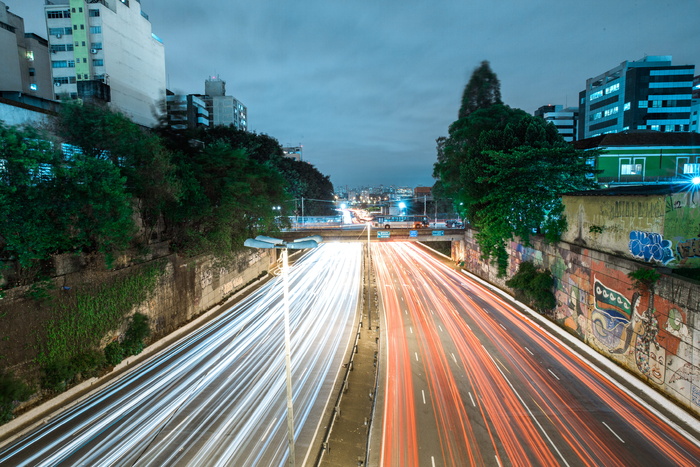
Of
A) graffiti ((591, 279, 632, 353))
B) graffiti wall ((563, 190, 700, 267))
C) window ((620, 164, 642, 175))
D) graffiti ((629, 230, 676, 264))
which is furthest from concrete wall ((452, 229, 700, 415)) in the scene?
window ((620, 164, 642, 175))

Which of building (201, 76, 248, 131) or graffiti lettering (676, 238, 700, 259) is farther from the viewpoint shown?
building (201, 76, 248, 131)

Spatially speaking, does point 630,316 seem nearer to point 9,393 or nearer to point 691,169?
point 9,393

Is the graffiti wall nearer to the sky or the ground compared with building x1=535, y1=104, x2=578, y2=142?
nearer to the ground

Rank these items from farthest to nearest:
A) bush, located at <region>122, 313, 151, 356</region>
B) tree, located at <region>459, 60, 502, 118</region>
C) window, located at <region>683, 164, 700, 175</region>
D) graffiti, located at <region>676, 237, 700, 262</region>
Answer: tree, located at <region>459, 60, 502, 118</region>, window, located at <region>683, 164, 700, 175</region>, bush, located at <region>122, 313, 151, 356</region>, graffiti, located at <region>676, 237, 700, 262</region>

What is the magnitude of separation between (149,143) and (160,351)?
40.6 feet

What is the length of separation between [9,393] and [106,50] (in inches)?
2061

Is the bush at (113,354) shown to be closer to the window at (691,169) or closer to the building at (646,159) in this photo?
the building at (646,159)

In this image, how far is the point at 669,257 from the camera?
1705 centimetres

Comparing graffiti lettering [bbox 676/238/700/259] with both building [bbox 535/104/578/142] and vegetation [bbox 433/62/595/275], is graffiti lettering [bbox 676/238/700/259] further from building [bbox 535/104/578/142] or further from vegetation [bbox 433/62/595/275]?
building [bbox 535/104/578/142]

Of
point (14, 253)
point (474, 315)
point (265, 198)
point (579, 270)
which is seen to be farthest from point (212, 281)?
point (579, 270)

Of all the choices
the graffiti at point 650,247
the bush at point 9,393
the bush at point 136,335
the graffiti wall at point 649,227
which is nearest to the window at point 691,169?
the graffiti wall at point 649,227

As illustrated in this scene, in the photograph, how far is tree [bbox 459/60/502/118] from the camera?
50812mm

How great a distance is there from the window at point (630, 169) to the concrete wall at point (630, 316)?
76.1 ft

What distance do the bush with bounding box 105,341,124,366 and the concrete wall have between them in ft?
86.7
